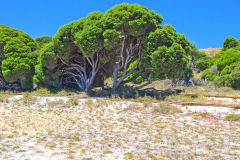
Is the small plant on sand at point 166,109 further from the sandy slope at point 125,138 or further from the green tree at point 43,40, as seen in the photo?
the green tree at point 43,40

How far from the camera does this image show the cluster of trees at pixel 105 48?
14984 mm

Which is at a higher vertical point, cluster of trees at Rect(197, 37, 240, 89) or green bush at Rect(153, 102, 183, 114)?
cluster of trees at Rect(197, 37, 240, 89)

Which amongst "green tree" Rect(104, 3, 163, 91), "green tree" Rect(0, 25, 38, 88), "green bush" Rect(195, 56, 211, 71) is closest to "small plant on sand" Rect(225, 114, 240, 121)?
"green tree" Rect(104, 3, 163, 91)

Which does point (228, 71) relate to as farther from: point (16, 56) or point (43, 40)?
point (16, 56)

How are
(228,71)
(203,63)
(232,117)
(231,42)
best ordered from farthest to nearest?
(231,42)
(203,63)
(228,71)
(232,117)

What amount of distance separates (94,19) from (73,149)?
13.3 m

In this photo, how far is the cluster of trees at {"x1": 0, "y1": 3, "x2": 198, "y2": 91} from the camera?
1498cm

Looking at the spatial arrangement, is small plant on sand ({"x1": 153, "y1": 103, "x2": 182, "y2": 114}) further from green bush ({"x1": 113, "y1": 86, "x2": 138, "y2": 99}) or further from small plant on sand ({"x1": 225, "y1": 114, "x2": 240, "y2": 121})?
green bush ({"x1": 113, "y1": 86, "x2": 138, "y2": 99})

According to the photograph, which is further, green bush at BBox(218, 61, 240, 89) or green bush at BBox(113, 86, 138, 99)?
green bush at BBox(218, 61, 240, 89)

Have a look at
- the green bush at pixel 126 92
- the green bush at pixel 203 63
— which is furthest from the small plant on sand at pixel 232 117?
the green bush at pixel 203 63

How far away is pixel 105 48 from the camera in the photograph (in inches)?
683

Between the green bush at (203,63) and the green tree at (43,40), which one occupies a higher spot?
the green tree at (43,40)

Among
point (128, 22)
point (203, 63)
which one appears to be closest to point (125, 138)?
point (128, 22)

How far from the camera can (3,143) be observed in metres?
5.11
